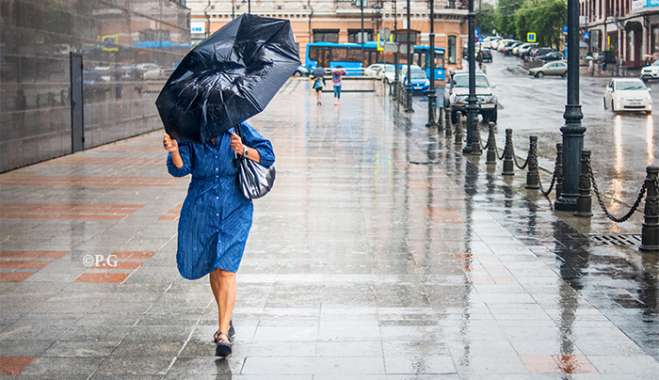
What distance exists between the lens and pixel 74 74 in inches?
1011

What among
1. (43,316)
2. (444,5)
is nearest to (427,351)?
(43,316)

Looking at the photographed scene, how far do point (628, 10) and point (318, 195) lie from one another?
255ft

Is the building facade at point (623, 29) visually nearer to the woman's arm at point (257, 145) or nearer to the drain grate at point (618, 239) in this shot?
the drain grate at point (618, 239)

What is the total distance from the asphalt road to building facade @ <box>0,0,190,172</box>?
10.6m

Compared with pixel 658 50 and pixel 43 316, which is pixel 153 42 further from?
pixel 658 50

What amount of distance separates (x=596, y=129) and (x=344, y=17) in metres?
63.9

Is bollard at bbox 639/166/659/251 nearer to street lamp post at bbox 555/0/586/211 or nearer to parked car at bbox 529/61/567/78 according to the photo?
street lamp post at bbox 555/0/586/211

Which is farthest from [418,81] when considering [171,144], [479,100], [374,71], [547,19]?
[171,144]

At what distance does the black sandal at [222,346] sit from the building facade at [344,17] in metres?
86.3

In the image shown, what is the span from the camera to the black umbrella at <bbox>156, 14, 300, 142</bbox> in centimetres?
767

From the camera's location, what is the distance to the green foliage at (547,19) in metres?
113

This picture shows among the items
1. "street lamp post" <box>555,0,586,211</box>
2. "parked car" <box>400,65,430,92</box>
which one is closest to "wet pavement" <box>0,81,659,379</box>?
"street lamp post" <box>555,0,586,211</box>

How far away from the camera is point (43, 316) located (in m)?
8.95

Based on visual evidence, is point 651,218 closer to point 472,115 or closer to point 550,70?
point 472,115
